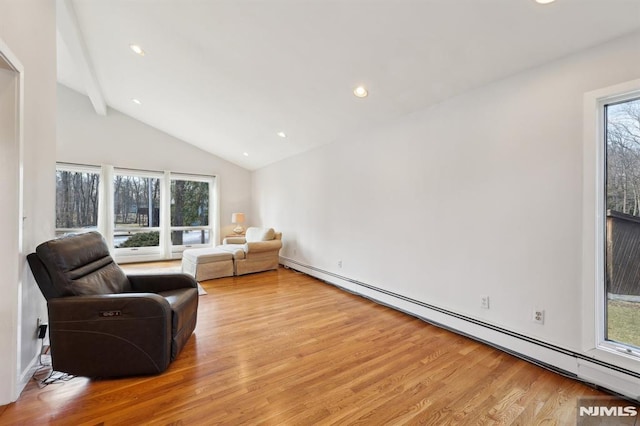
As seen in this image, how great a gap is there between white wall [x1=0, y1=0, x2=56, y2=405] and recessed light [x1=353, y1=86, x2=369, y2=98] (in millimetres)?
2621

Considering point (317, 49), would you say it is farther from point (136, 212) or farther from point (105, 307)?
point (136, 212)

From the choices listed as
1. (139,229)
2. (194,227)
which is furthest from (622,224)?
(139,229)

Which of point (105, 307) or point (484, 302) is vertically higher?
point (105, 307)

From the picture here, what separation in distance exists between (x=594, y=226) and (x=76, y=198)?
7604 mm

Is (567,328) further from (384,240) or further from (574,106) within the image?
(384,240)

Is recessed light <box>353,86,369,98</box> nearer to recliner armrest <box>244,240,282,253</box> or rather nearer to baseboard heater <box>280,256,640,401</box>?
baseboard heater <box>280,256,640,401</box>

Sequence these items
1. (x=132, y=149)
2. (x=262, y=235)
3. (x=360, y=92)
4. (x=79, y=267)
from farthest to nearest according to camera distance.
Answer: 1. (x=132, y=149)
2. (x=262, y=235)
3. (x=360, y=92)
4. (x=79, y=267)

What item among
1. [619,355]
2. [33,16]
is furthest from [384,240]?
[33,16]

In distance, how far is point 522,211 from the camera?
2.21m

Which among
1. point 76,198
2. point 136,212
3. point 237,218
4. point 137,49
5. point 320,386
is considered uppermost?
point 137,49

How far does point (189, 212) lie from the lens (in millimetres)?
6598

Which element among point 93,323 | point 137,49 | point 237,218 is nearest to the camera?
point 93,323

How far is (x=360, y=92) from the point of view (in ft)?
9.71

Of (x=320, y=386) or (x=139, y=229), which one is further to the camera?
(x=139, y=229)
